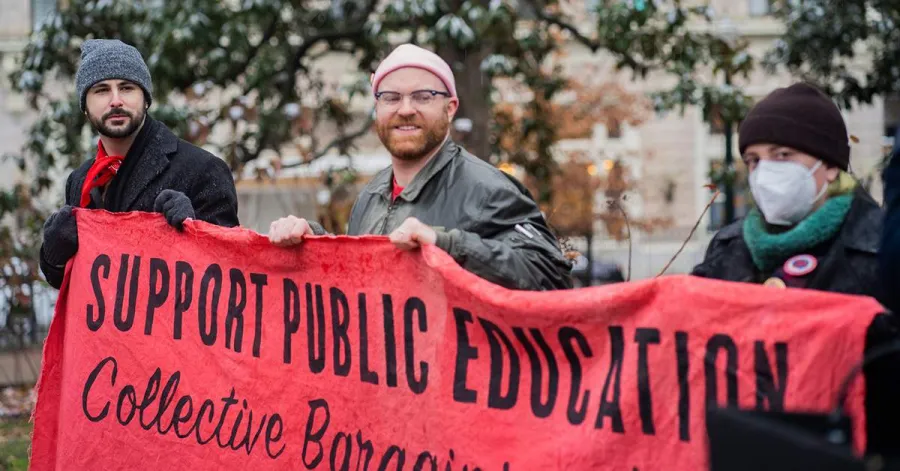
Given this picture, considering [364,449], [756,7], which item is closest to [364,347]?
[364,449]

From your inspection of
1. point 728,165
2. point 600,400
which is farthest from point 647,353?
point 728,165

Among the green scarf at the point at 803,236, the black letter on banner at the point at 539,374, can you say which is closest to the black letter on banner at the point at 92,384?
the black letter on banner at the point at 539,374

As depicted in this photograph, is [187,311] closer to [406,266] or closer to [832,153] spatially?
[406,266]

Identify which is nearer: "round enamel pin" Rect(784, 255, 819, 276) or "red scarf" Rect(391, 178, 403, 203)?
"round enamel pin" Rect(784, 255, 819, 276)

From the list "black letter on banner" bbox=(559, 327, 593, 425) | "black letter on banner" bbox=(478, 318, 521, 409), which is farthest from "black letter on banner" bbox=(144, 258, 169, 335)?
"black letter on banner" bbox=(559, 327, 593, 425)

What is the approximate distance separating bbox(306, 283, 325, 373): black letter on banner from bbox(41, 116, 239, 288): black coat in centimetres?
96

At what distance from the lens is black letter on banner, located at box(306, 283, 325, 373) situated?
4164 mm

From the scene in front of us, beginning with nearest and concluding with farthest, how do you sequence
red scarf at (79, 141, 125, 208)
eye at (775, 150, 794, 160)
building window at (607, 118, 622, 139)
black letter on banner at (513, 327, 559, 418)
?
1. eye at (775, 150, 794, 160)
2. black letter on banner at (513, 327, 559, 418)
3. red scarf at (79, 141, 125, 208)
4. building window at (607, 118, 622, 139)

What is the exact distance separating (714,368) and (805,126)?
0.76 metres

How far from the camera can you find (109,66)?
5062 millimetres

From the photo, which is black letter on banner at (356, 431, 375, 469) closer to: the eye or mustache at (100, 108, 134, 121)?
the eye

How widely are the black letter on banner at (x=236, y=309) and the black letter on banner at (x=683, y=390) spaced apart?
1.81 metres

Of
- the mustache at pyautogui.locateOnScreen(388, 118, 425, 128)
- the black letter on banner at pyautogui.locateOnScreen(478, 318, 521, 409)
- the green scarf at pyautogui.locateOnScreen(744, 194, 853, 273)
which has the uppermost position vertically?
the mustache at pyautogui.locateOnScreen(388, 118, 425, 128)

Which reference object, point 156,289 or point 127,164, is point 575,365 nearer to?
point 156,289
